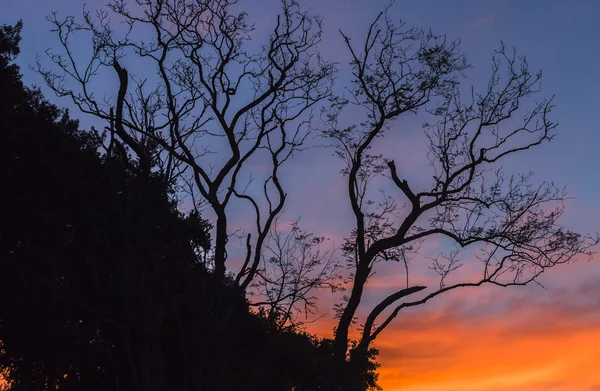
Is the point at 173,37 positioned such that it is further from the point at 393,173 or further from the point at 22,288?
the point at 22,288

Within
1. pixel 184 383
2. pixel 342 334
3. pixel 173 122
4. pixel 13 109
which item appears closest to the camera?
pixel 342 334

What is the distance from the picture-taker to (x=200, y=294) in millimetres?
17594

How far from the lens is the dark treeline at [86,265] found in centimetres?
1791

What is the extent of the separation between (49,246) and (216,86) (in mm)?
7818

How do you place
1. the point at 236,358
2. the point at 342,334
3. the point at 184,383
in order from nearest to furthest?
the point at 342,334 → the point at 184,383 → the point at 236,358

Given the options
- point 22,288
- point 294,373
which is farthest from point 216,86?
point 294,373

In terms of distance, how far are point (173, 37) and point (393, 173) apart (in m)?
7.47

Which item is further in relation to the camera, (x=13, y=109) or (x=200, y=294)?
(x=13, y=109)

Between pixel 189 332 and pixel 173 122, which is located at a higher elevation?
pixel 173 122

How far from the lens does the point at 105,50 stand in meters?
18.8

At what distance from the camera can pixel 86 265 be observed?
2139 centimetres

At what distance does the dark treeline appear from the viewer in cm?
1791

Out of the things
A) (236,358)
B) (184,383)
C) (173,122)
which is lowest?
(184,383)

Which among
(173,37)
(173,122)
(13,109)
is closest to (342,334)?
(173,122)
